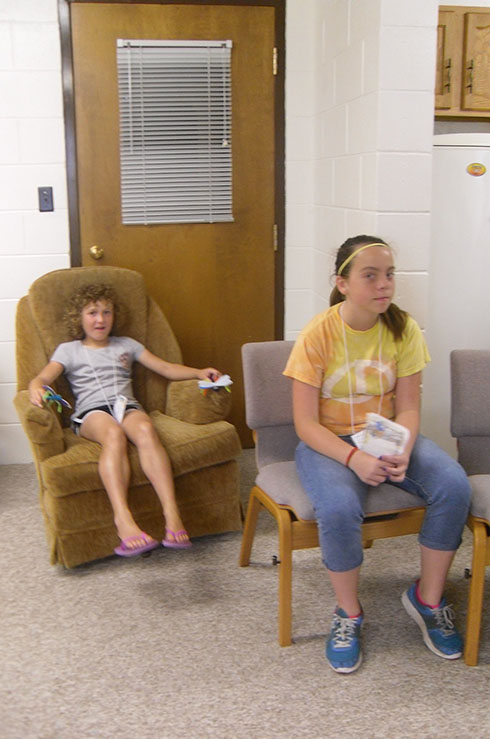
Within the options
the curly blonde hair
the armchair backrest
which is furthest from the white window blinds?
the curly blonde hair

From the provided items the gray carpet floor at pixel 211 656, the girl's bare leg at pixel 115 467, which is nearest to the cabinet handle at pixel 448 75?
the gray carpet floor at pixel 211 656

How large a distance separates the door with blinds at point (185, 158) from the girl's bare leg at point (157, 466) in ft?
3.50

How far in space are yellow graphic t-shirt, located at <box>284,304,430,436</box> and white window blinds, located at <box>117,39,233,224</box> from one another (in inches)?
60.7

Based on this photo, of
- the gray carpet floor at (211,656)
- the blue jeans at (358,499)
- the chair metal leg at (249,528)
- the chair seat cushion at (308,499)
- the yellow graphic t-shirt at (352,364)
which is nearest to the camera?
the gray carpet floor at (211,656)

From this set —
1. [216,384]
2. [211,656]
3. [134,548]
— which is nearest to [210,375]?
[216,384]

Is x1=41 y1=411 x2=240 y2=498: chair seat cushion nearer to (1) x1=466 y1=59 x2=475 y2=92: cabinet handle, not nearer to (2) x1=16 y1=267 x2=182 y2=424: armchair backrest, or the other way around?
(2) x1=16 y1=267 x2=182 y2=424: armchair backrest

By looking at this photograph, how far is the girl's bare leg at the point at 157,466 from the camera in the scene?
8.56ft

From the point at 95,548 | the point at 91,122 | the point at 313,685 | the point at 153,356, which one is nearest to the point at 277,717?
the point at 313,685

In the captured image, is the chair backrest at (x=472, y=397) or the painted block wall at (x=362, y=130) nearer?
the chair backrest at (x=472, y=397)

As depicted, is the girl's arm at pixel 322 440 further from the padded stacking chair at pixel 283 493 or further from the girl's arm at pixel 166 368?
the girl's arm at pixel 166 368

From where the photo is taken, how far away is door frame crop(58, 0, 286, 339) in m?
3.49

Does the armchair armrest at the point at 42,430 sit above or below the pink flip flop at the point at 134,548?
above

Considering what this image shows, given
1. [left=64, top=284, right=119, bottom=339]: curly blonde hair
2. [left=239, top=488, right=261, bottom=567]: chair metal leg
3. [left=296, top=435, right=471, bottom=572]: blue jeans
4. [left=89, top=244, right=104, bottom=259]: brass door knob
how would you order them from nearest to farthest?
[left=296, top=435, right=471, bottom=572]: blue jeans < [left=239, top=488, right=261, bottom=567]: chair metal leg < [left=64, top=284, right=119, bottom=339]: curly blonde hair < [left=89, top=244, right=104, bottom=259]: brass door knob

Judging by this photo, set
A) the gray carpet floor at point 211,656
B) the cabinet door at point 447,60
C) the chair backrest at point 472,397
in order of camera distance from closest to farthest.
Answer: the gray carpet floor at point 211,656 → the chair backrest at point 472,397 → the cabinet door at point 447,60
